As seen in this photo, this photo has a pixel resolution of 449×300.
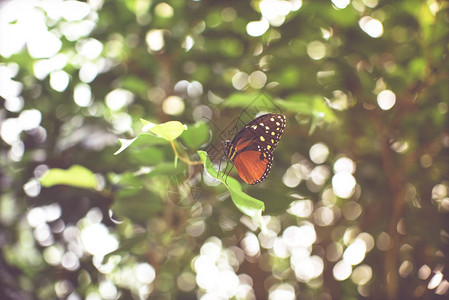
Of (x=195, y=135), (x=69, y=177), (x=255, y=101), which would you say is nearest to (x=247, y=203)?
(x=195, y=135)

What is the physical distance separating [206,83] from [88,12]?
51cm

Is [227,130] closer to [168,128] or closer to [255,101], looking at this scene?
[255,101]

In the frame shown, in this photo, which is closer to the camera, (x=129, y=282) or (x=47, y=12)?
(x=47, y=12)

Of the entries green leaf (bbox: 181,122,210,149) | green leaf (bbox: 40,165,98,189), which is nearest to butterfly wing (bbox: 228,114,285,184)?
green leaf (bbox: 181,122,210,149)

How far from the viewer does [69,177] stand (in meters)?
0.95

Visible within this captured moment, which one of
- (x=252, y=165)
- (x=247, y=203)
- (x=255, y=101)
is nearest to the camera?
(x=247, y=203)

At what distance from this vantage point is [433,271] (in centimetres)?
111

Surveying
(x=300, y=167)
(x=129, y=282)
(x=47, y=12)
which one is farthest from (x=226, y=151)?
(x=129, y=282)

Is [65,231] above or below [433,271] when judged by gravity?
below

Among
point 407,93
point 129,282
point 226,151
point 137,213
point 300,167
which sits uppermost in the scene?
point 226,151

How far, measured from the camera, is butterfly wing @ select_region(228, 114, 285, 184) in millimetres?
723

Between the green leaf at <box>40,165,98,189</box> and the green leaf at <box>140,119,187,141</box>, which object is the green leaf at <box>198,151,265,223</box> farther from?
the green leaf at <box>40,165,98,189</box>

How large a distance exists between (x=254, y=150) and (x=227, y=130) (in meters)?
0.27

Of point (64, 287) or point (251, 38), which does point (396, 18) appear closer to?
point (251, 38)
